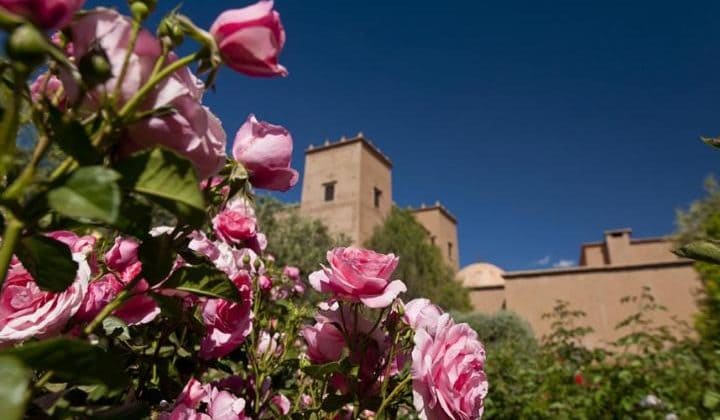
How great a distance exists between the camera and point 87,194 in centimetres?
32

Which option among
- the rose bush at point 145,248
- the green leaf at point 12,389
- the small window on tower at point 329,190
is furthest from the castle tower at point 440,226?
the green leaf at point 12,389

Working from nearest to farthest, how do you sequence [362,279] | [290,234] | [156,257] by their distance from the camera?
[156,257]
[362,279]
[290,234]

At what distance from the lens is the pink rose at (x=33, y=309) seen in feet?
1.70

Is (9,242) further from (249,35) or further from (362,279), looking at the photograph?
(362,279)

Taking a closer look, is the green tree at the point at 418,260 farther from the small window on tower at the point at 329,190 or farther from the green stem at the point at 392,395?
the green stem at the point at 392,395

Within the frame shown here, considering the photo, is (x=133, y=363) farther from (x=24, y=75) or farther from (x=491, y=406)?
(x=491, y=406)

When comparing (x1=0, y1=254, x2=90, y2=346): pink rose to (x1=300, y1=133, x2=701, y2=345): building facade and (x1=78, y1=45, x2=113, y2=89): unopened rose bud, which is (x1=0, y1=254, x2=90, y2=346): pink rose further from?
(x1=300, y1=133, x2=701, y2=345): building facade

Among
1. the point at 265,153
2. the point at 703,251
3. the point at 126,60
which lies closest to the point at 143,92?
the point at 126,60

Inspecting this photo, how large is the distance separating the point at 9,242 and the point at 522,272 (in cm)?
1445

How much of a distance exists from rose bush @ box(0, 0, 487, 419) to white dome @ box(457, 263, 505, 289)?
21.3 meters

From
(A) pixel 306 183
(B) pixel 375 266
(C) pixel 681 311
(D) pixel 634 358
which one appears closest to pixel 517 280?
(C) pixel 681 311

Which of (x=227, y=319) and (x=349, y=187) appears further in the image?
(x=349, y=187)

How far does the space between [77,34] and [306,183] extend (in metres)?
17.4

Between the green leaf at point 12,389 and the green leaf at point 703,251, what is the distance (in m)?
0.87
